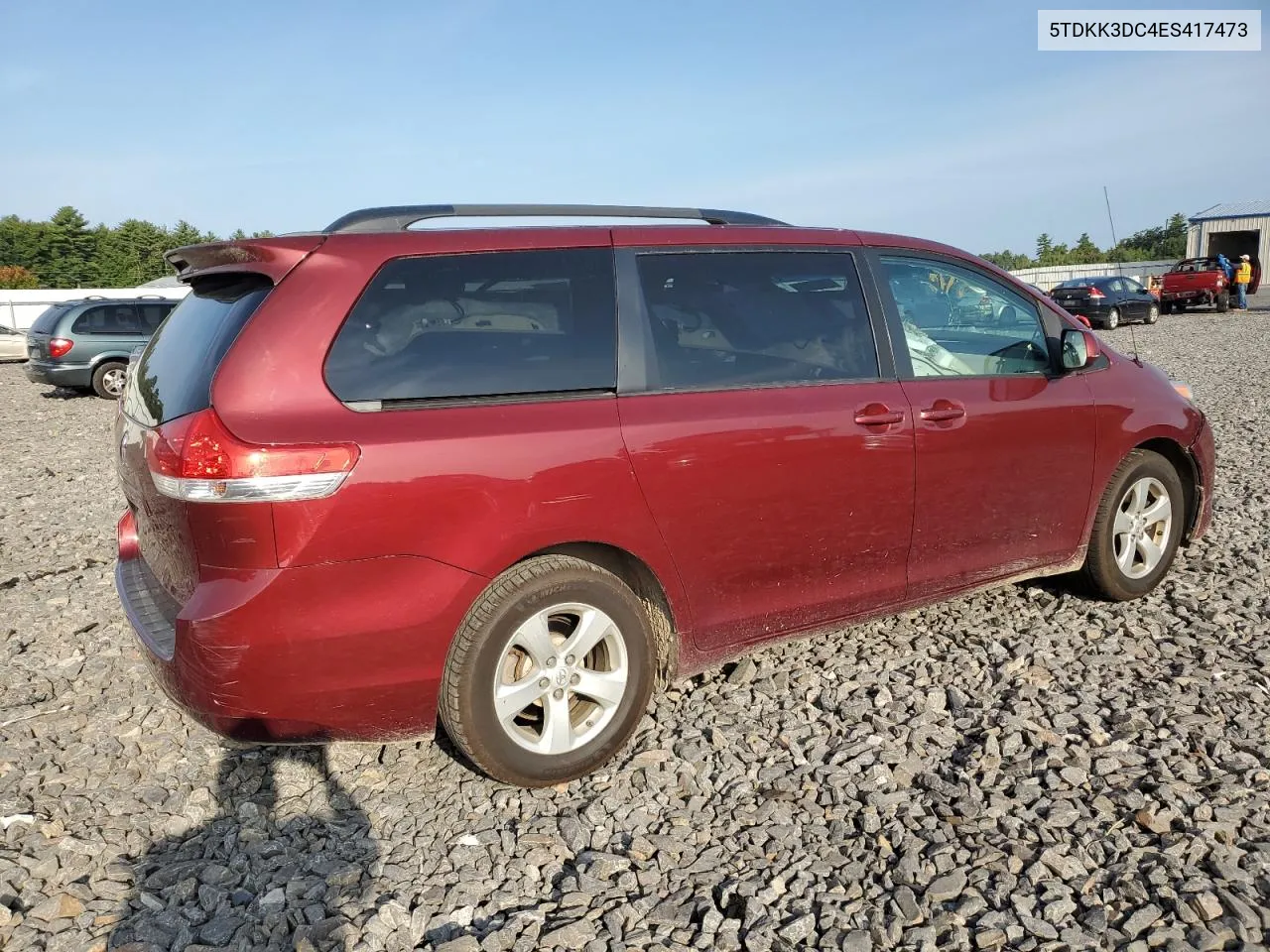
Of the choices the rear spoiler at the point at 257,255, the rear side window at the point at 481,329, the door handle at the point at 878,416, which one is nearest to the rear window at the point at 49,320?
the rear spoiler at the point at 257,255

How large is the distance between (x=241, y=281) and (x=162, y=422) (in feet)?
1.65

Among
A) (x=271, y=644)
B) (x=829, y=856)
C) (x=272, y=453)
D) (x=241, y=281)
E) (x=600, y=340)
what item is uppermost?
(x=241, y=281)

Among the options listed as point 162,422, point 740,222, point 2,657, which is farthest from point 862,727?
point 2,657

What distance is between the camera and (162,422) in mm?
2986

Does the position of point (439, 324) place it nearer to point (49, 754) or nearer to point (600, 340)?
point (600, 340)

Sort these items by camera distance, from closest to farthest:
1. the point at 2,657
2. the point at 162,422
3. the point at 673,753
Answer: the point at 162,422
the point at 673,753
the point at 2,657

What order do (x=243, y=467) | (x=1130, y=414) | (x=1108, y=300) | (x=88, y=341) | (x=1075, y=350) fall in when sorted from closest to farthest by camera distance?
(x=243, y=467) < (x=1075, y=350) < (x=1130, y=414) < (x=88, y=341) < (x=1108, y=300)

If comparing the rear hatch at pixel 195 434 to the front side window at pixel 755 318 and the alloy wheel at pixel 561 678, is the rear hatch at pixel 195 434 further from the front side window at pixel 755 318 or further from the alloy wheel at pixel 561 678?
the front side window at pixel 755 318

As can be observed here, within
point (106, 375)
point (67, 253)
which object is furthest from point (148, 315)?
point (67, 253)

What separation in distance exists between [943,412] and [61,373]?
1656 centimetres

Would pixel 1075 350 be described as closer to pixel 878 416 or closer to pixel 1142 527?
pixel 1142 527

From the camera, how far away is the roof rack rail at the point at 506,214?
3227mm

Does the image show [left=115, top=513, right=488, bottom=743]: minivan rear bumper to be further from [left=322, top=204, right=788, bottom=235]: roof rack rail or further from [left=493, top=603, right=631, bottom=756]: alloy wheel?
[left=322, top=204, right=788, bottom=235]: roof rack rail

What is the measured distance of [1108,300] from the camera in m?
28.1
